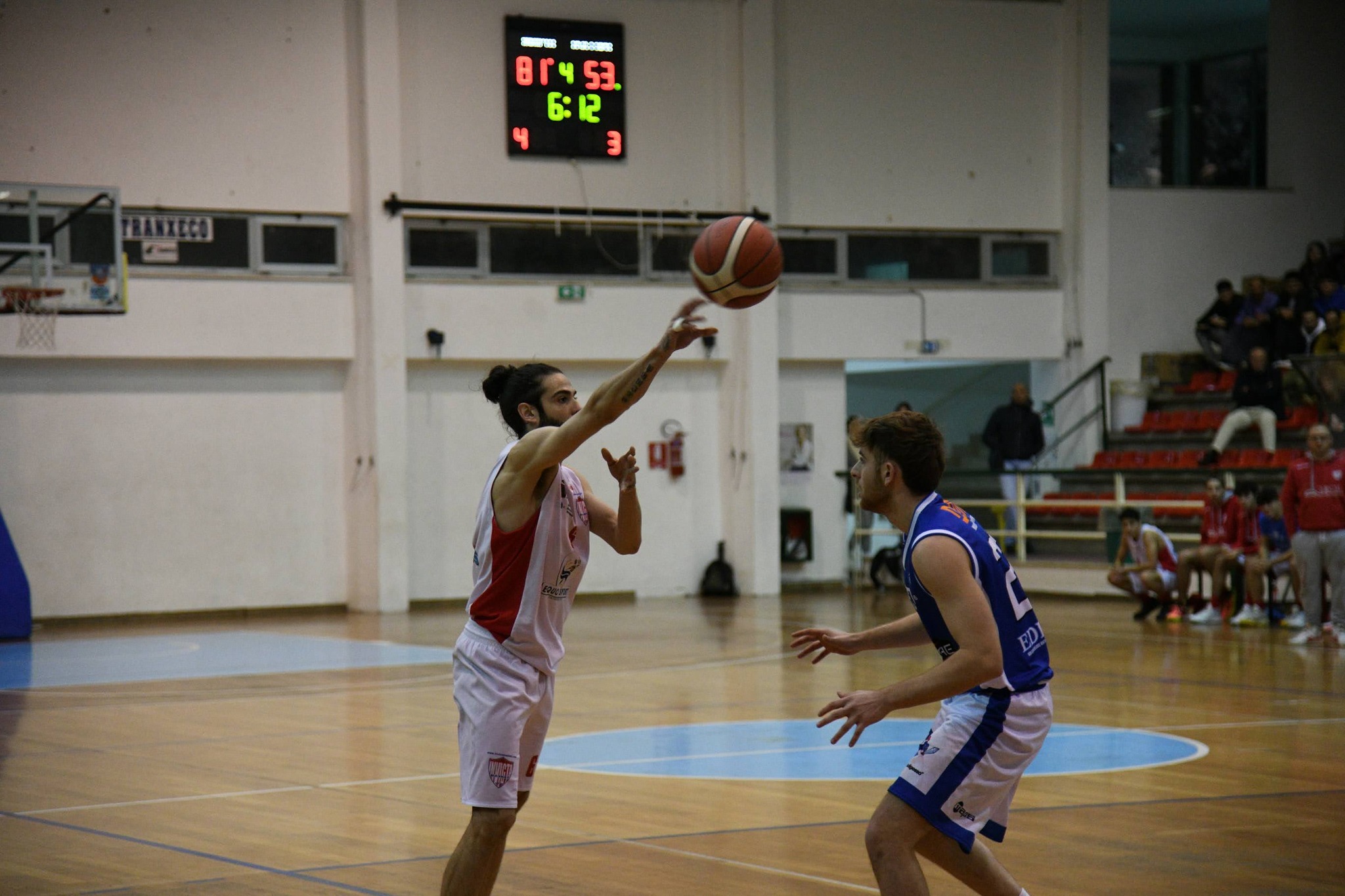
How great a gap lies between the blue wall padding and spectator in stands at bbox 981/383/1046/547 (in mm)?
11482

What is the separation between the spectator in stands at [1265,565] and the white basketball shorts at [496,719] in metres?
11.8

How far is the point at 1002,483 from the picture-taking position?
20.7 metres

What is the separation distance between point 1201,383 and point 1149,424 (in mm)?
1003

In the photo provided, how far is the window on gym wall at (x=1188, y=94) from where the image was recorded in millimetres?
23812

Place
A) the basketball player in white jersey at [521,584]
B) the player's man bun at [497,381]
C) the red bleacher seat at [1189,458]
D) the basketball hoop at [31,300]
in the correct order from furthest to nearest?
the red bleacher seat at [1189,458] → the basketball hoop at [31,300] → the player's man bun at [497,381] → the basketball player in white jersey at [521,584]

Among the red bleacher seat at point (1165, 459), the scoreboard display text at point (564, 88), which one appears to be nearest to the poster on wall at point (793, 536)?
the red bleacher seat at point (1165, 459)

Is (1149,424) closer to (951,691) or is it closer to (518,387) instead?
(518,387)

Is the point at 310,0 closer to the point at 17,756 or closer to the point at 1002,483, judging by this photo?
the point at 1002,483

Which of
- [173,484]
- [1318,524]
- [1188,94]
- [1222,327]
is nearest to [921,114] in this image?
[1222,327]

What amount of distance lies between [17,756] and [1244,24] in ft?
70.1

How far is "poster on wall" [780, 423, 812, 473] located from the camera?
68.0 feet

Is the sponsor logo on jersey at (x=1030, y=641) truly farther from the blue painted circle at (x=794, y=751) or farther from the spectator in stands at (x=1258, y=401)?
the spectator in stands at (x=1258, y=401)

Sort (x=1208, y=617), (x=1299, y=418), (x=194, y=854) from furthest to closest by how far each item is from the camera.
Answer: (x=1299, y=418), (x=1208, y=617), (x=194, y=854)

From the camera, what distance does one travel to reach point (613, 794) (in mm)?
7375
